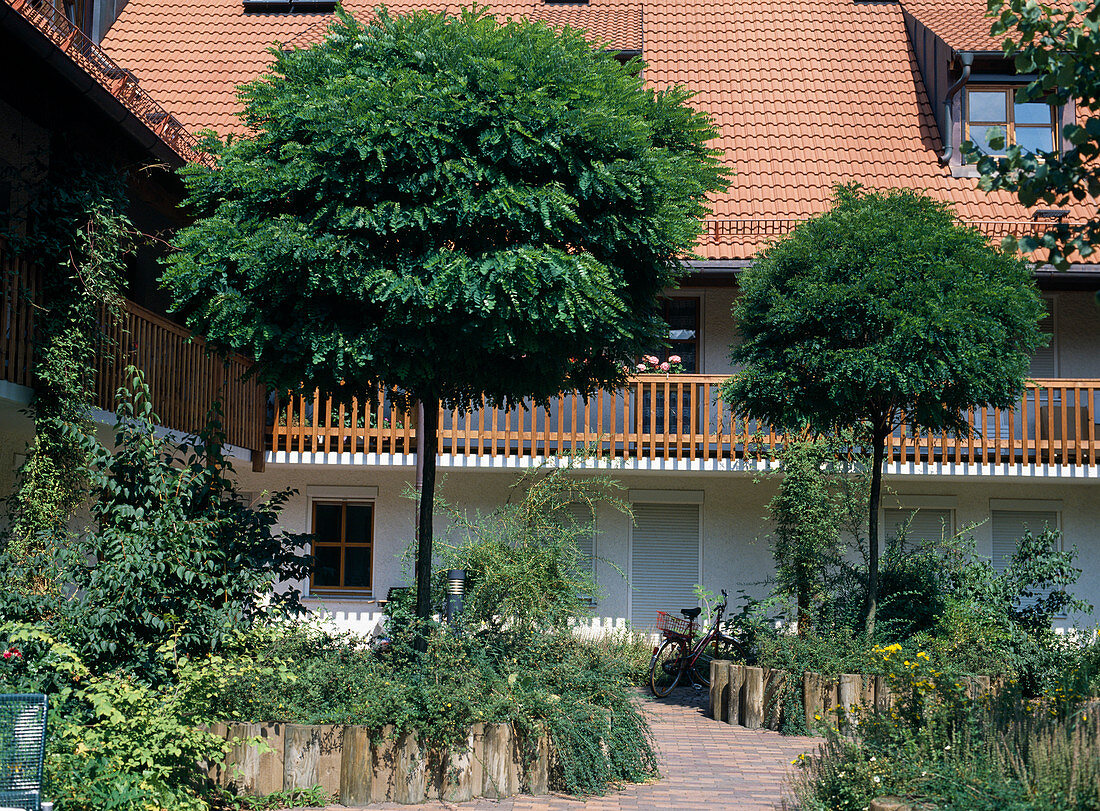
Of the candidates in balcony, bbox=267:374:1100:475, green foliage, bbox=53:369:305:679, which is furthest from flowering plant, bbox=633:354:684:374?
green foliage, bbox=53:369:305:679

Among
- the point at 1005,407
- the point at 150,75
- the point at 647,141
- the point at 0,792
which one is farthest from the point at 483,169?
the point at 150,75

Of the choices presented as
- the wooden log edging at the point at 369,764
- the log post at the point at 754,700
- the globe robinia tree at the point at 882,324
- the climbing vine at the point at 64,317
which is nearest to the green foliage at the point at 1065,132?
the wooden log edging at the point at 369,764

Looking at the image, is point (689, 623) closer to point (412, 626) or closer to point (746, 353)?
point (746, 353)

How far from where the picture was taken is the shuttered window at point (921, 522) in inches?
633

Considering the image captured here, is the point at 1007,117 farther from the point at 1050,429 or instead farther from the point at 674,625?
the point at 674,625

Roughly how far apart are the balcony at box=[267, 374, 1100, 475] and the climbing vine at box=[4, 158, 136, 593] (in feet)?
15.4

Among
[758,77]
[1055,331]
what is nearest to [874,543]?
[1055,331]

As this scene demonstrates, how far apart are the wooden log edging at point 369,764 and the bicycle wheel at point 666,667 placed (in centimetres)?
578

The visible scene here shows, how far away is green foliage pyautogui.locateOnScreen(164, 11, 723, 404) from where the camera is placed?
8.04 metres

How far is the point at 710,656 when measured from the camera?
47.6ft

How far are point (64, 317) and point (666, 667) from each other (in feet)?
27.4

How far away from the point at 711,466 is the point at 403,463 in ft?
14.0

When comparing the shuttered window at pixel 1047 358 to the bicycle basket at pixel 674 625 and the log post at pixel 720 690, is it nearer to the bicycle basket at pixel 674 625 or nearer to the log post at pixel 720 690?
the bicycle basket at pixel 674 625

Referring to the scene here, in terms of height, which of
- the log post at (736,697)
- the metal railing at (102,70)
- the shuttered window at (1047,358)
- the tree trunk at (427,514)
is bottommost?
the log post at (736,697)
